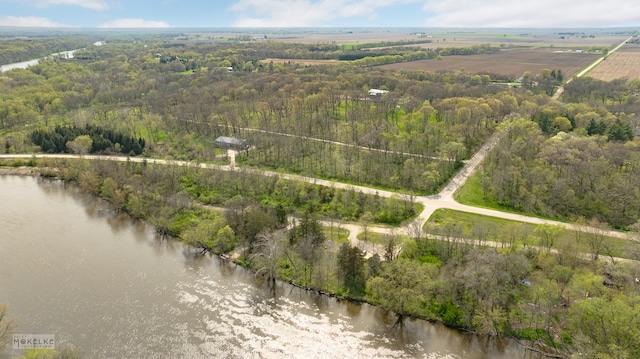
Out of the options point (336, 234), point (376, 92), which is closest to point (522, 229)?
point (336, 234)

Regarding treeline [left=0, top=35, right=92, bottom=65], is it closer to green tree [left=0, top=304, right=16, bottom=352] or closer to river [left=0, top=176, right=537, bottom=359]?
river [left=0, top=176, right=537, bottom=359]

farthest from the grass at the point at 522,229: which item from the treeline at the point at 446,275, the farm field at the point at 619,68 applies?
the farm field at the point at 619,68

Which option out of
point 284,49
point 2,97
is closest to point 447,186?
point 2,97

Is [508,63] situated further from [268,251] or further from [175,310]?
[175,310]

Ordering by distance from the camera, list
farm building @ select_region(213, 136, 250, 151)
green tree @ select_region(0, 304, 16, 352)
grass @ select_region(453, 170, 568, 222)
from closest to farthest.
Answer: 1. green tree @ select_region(0, 304, 16, 352)
2. grass @ select_region(453, 170, 568, 222)
3. farm building @ select_region(213, 136, 250, 151)

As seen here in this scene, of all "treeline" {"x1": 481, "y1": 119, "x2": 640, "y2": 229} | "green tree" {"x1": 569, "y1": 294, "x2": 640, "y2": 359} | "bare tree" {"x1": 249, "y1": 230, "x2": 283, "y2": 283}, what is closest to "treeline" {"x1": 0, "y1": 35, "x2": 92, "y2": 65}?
"bare tree" {"x1": 249, "y1": 230, "x2": 283, "y2": 283}

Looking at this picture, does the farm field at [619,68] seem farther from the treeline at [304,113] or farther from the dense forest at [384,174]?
the treeline at [304,113]
